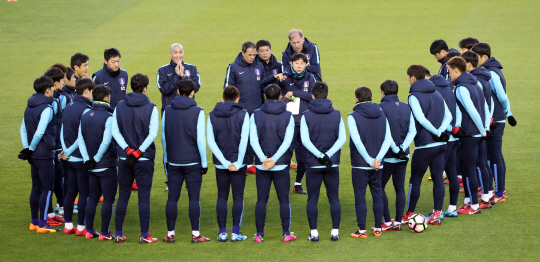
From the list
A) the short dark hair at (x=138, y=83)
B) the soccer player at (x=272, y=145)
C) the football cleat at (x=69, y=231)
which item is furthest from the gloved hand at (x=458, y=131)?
the football cleat at (x=69, y=231)

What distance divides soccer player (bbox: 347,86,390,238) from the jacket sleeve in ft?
10.5

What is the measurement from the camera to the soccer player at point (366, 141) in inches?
295

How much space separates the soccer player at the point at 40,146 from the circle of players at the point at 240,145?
1 cm

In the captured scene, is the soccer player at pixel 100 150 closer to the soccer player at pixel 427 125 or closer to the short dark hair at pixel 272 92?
the short dark hair at pixel 272 92

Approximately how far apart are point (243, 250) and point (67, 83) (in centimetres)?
368

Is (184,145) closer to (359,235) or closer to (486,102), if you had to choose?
(359,235)

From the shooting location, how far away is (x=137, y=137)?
24.6 feet

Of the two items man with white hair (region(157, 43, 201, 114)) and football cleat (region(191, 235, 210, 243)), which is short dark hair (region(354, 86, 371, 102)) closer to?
football cleat (region(191, 235, 210, 243))

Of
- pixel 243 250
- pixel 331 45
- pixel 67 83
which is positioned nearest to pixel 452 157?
pixel 243 250

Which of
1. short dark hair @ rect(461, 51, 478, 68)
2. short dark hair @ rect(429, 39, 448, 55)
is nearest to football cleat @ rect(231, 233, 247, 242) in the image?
short dark hair @ rect(461, 51, 478, 68)

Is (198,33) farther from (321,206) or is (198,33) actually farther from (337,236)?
(337,236)

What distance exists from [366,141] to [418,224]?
134 centimetres

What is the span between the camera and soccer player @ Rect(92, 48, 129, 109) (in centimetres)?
953

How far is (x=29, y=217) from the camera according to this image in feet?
28.9
